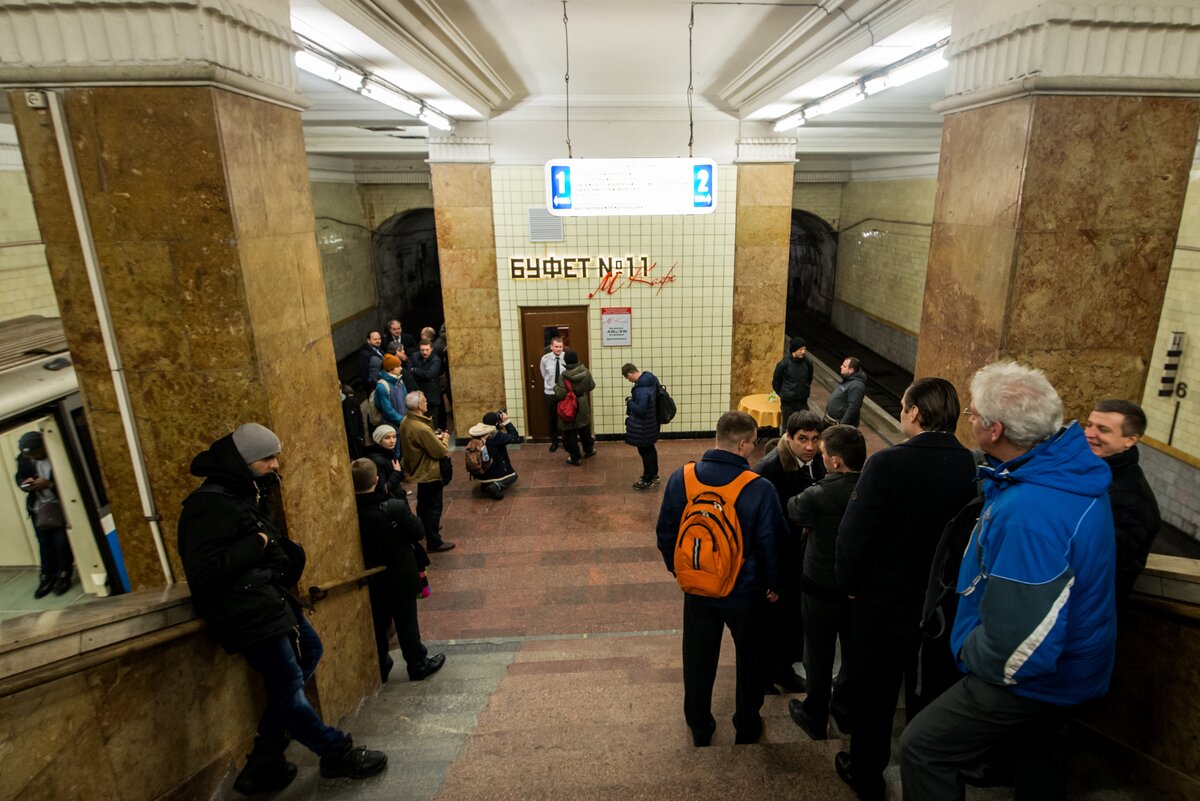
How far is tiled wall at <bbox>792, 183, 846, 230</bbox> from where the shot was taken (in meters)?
16.5

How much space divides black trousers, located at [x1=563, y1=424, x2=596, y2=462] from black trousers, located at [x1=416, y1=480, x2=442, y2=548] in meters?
2.46

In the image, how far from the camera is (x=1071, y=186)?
9.09 feet

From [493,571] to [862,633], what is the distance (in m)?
3.91

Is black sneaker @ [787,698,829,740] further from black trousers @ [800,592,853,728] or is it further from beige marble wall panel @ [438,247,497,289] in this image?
beige marble wall panel @ [438,247,497,289]

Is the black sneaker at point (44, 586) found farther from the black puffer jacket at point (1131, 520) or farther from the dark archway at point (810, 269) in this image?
the dark archway at point (810, 269)

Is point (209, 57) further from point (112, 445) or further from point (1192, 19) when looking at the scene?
point (1192, 19)

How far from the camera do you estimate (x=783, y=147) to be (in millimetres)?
8297

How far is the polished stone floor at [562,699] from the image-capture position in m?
2.62

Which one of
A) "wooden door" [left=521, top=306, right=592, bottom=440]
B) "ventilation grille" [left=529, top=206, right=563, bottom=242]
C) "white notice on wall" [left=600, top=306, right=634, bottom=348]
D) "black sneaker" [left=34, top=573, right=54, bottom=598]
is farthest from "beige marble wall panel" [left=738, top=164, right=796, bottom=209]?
"black sneaker" [left=34, top=573, right=54, bottom=598]

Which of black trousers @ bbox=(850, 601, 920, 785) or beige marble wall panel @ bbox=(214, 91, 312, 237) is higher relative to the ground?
beige marble wall panel @ bbox=(214, 91, 312, 237)

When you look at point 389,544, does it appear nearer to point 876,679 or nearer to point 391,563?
point 391,563

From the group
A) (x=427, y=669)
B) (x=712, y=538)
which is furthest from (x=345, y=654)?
(x=712, y=538)

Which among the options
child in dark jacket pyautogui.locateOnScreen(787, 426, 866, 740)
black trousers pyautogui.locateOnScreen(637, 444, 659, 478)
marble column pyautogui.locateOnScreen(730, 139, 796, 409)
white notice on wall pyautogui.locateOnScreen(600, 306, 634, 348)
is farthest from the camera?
white notice on wall pyautogui.locateOnScreen(600, 306, 634, 348)

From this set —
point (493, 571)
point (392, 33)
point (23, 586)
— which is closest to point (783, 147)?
point (392, 33)
